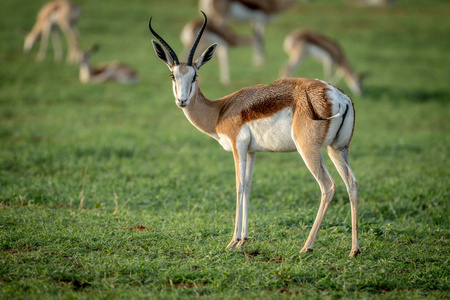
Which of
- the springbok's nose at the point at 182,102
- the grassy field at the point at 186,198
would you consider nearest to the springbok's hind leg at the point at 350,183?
the grassy field at the point at 186,198

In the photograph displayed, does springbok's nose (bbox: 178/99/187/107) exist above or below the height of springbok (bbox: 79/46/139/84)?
above

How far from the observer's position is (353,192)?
527 centimetres

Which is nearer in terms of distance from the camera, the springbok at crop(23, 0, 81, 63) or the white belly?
the white belly

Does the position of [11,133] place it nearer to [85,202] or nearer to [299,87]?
[85,202]

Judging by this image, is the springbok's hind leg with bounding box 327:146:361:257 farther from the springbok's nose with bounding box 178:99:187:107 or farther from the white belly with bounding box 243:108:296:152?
the springbok's nose with bounding box 178:99:187:107

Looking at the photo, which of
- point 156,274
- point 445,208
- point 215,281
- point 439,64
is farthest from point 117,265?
point 439,64

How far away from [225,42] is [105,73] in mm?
3853

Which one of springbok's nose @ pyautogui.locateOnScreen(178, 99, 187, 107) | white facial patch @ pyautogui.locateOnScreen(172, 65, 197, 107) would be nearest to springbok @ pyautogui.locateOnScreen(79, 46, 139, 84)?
white facial patch @ pyautogui.locateOnScreen(172, 65, 197, 107)

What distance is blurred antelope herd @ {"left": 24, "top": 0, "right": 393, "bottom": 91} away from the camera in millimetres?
15609

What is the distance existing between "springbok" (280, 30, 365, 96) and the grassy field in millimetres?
641

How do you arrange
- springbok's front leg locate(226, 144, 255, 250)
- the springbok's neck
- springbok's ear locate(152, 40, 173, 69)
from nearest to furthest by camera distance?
springbok's front leg locate(226, 144, 255, 250) < springbok's ear locate(152, 40, 173, 69) < the springbok's neck

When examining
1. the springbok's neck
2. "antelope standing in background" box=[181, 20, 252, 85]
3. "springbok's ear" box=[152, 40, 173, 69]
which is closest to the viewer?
"springbok's ear" box=[152, 40, 173, 69]

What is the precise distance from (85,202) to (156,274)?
2652mm

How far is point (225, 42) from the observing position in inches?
646
